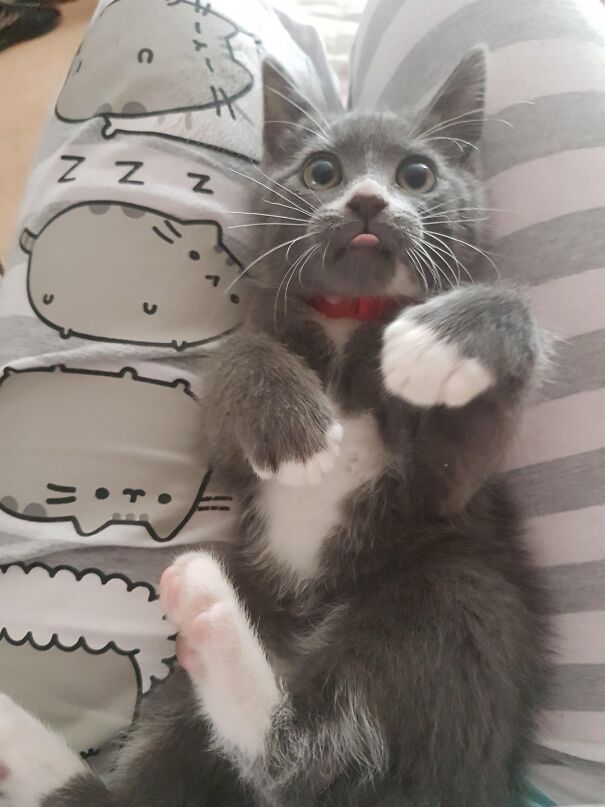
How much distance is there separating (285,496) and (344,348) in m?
0.25

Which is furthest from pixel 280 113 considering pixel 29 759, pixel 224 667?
pixel 29 759

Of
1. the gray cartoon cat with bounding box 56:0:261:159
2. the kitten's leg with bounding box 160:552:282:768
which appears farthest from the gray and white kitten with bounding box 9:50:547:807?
the gray cartoon cat with bounding box 56:0:261:159

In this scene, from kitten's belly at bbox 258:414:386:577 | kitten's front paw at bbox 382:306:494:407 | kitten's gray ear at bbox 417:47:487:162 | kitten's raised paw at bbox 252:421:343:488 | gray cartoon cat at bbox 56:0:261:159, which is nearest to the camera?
kitten's front paw at bbox 382:306:494:407

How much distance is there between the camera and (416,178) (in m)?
1.11

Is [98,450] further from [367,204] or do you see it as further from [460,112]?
[460,112]

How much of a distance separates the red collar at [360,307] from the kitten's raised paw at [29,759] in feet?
2.40

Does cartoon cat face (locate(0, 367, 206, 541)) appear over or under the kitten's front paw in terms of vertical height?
under

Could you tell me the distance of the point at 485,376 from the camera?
33.0 inches

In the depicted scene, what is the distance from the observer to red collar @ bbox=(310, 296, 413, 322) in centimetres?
109

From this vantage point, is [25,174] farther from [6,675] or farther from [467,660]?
Answer: [467,660]

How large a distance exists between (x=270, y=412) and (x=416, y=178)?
445 millimetres

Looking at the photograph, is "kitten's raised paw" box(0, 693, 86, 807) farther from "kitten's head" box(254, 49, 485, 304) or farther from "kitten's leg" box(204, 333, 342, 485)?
"kitten's head" box(254, 49, 485, 304)

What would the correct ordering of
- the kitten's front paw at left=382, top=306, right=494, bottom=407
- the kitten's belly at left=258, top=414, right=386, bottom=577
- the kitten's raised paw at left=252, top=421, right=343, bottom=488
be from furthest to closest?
1. the kitten's belly at left=258, top=414, right=386, bottom=577
2. the kitten's raised paw at left=252, top=421, right=343, bottom=488
3. the kitten's front paw at left=382, top=306, right=494, bottom=407

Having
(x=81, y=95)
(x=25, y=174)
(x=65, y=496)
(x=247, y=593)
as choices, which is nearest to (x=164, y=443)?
(x=65, y=496)
